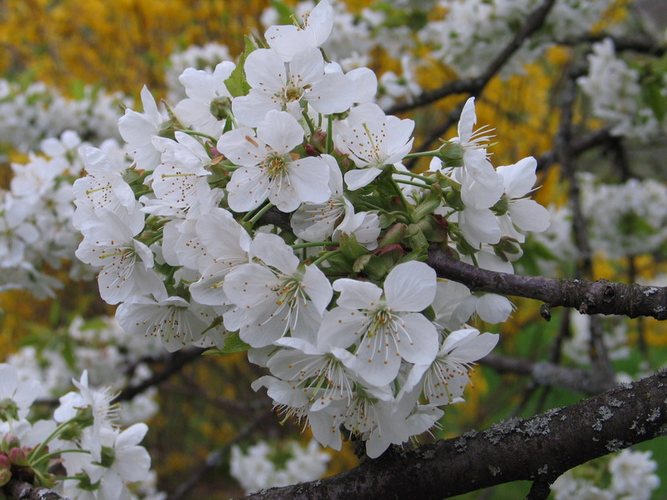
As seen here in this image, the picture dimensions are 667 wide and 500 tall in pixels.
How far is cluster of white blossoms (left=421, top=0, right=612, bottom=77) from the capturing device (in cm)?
335

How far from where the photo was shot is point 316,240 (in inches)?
48.2

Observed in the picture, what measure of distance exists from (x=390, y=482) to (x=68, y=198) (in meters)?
1.77

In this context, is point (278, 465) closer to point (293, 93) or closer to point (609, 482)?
point (609, 482)

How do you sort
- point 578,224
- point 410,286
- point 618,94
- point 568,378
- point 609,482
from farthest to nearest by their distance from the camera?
point 618,94
point 578,224
point 568,378
point 609,482
point 410,286

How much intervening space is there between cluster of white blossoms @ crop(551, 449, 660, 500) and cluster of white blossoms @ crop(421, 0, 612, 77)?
189cm

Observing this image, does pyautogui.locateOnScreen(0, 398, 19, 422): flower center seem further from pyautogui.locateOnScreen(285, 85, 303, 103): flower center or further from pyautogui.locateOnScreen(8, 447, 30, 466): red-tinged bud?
pyautogui.locateOnScreen(285, 85, 303, 103): flower center

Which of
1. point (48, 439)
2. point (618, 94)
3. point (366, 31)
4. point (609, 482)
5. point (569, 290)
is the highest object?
point (569, 290)

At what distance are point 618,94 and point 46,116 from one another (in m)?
2.88

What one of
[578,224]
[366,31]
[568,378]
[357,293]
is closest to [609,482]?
[568,378]

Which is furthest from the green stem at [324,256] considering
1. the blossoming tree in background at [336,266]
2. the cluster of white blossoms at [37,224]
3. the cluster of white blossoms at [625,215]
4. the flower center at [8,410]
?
the cluster of white blossoms at [625,215]

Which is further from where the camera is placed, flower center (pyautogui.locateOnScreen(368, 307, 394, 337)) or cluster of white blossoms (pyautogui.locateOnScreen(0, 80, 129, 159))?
cluster of white blossoms (pyautogui.locateOnScreen(0, 80, 129, 159))

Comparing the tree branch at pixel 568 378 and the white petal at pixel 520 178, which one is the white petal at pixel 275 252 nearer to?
the white petal at pixel 520 178

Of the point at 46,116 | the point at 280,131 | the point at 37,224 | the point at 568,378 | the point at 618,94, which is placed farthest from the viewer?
the point at 46,116

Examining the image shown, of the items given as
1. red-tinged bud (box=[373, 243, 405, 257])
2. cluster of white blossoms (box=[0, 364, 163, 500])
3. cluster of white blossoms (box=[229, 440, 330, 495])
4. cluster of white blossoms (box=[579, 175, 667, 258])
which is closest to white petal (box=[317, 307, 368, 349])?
red-tinged bud (box=[373, 243, 405, 257])
